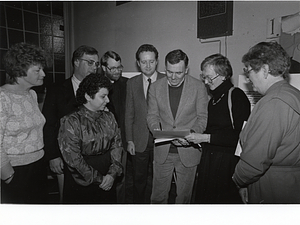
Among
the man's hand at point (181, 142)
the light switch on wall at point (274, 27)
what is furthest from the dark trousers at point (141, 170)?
the light switch on wall at point (274, 27)

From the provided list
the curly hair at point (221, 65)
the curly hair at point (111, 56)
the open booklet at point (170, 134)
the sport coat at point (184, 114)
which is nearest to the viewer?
the open booklet at point (170, 134)

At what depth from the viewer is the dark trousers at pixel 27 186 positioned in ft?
4.93

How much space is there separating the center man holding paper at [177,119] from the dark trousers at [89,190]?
1.69ft

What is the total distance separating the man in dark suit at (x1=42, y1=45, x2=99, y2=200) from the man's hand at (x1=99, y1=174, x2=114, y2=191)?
20.9 inches

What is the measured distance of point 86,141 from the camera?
1.62 meters

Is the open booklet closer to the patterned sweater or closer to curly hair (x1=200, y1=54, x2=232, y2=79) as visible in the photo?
curly hair (x1=200, y1=54, x2=232, y2=79)

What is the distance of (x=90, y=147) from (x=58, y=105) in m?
0.61

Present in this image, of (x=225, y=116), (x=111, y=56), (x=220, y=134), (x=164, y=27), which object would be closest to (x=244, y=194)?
(x=220, y=134)

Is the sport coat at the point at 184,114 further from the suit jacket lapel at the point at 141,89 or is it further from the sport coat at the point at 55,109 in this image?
the sport coat at the point at 55,109

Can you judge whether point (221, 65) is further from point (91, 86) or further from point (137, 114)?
point (91, 86)

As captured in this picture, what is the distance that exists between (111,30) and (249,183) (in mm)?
2861

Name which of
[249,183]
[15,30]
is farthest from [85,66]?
[249,183]

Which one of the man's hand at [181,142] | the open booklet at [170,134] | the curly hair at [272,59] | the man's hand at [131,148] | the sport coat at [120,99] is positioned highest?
the curly hair at [272,59]
